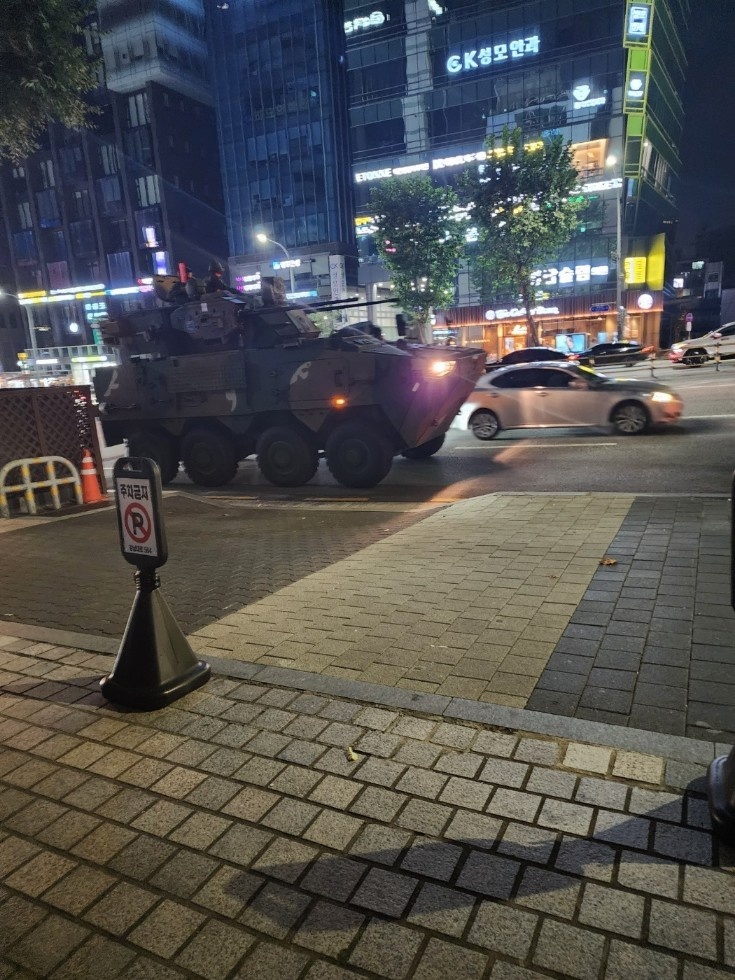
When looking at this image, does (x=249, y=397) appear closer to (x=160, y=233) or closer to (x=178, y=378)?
(x=178, y=378)

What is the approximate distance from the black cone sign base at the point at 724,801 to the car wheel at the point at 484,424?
11.2m

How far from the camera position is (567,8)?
46656 mm

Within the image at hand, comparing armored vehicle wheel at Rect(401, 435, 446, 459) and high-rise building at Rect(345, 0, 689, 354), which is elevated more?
high-rise building at Rect(345, 0, 689, 354)

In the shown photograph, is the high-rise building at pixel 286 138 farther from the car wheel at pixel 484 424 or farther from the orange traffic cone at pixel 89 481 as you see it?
the orange traffic cone at pixel 89 481

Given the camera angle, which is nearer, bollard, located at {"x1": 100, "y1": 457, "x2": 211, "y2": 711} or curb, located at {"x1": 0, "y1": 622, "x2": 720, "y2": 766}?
curb, located at {"x1": 0, "y1": 622, "x2": 720, "y2": 766}

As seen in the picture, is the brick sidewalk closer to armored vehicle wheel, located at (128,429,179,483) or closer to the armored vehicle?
the armored vehicle

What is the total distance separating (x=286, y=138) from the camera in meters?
60.3

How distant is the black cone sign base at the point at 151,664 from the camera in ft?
11.0

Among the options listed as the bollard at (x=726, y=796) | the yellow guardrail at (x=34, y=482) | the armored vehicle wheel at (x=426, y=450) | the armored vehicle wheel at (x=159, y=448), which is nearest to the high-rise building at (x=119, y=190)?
the armored vehicle wheel at (x=159, y=448)

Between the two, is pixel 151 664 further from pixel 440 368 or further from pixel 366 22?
pixel 366 22

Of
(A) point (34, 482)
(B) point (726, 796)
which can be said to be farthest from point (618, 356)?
(B) point (726, 796)

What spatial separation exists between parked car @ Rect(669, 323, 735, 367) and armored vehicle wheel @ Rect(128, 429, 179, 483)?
66.1 feet

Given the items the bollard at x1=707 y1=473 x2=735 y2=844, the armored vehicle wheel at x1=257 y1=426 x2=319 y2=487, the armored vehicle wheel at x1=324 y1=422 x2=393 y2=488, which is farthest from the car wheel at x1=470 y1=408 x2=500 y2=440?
the bollard at x1=707 y1=473 x2=735 y2=844

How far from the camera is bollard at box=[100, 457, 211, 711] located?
334 centimetres
